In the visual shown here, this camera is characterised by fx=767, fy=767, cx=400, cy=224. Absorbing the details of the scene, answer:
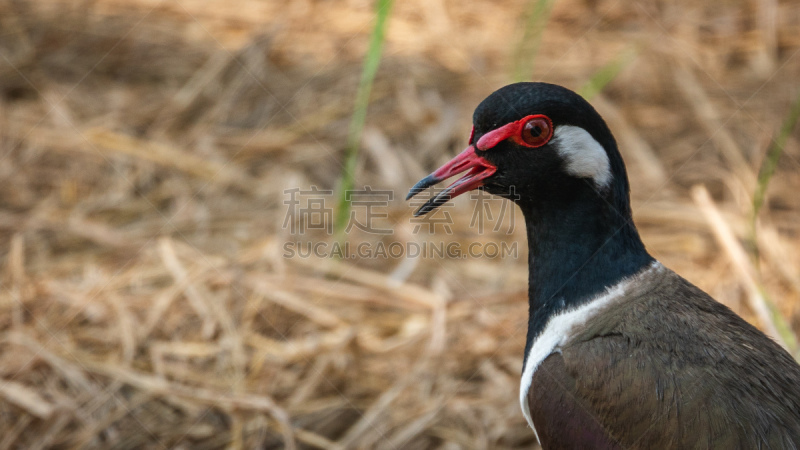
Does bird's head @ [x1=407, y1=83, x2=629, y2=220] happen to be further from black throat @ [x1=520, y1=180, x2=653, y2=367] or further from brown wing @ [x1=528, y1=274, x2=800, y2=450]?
brown wing @ [x1=528, y1=274, x2=800, y2=450]

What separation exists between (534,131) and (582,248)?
17.8 inches

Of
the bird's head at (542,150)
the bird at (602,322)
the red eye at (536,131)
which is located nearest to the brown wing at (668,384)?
the bird at (602,322)

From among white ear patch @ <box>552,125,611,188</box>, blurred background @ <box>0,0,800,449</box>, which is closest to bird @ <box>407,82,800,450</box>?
white ear patch @ <box>552,125,611,188</box>

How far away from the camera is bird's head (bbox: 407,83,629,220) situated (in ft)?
8.58

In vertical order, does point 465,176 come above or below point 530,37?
below

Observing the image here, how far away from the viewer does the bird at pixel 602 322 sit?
2229 mm

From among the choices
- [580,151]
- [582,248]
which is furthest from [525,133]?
[582,248]

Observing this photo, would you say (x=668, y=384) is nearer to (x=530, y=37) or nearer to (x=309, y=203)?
(x=530, y=37)

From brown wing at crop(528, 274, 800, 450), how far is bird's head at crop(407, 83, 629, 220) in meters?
0.44

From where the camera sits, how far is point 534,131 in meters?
2.66

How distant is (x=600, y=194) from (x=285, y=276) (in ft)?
7.32

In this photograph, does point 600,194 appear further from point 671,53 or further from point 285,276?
point 671,53

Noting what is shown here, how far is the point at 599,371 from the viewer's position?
7.85ft

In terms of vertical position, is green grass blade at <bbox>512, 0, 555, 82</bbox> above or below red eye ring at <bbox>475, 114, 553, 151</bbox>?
above
